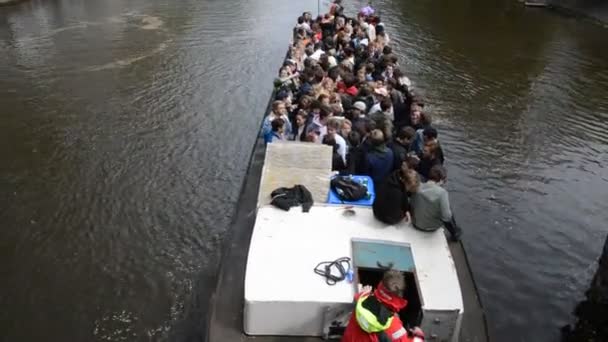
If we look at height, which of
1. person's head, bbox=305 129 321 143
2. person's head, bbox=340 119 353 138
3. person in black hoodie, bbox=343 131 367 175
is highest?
person's head, bbox=340 119 353 138

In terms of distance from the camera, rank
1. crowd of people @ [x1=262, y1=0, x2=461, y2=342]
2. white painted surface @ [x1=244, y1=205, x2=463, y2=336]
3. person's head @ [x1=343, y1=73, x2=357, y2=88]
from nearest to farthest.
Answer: crowd of people @ [x1=262, y1=0, x2=461, y2=342] < white painted surface @ [x1=244, y1=205, x2=463, y2=336] < person's head @ [x1=343, y1=73, x2=357, y2=88]

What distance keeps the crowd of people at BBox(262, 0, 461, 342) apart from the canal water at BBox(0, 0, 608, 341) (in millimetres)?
2294

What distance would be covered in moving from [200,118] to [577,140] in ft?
32.9

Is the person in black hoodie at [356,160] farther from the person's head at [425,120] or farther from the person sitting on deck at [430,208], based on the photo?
the person sitting on deck at [430,208]

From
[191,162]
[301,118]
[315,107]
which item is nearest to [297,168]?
[301,118]

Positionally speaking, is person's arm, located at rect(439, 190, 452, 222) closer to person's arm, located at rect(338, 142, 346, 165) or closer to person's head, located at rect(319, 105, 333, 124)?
person's arm, located at rect(338, 142, 346, 165)

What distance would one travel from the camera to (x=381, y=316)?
4234mm

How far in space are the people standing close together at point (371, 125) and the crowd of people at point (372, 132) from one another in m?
0.01

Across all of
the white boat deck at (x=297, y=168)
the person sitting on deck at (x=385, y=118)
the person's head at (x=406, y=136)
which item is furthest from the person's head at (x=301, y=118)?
the person's head at (x=406, y=136)

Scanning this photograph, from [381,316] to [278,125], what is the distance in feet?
15.9

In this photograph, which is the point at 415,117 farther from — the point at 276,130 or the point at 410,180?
the point at 410,180

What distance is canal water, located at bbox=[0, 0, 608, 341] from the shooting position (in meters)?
8.27

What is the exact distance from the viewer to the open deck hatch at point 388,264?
5.39 metres

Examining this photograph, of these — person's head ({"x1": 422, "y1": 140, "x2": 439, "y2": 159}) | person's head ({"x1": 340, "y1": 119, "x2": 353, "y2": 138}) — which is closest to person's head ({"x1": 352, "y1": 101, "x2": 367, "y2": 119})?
person's head ({"x1": 340, "y1": 119, "x2": 353, "y2": 138})
